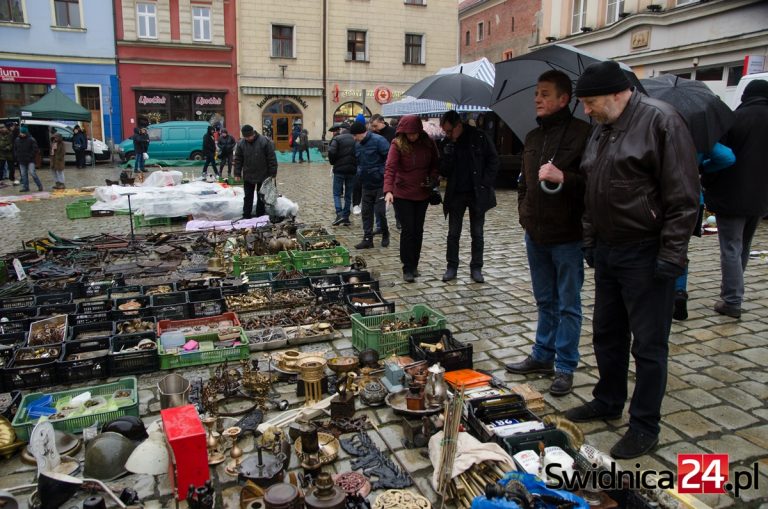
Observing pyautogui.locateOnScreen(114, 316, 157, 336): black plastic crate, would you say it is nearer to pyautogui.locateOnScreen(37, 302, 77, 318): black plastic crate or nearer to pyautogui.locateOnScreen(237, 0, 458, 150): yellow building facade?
pyautogui.locateOnScreen(37, 302, 77, 318): black plastic crate

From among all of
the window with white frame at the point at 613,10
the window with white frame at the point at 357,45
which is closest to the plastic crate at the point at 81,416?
the window with white frame at the point at 613,10

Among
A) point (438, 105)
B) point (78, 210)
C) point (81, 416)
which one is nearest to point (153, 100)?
point (78, 210)

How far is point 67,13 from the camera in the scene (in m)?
27.1

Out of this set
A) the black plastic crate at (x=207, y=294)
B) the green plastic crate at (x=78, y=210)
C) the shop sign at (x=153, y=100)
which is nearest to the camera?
the black plastic crate at (x=207, y=294)

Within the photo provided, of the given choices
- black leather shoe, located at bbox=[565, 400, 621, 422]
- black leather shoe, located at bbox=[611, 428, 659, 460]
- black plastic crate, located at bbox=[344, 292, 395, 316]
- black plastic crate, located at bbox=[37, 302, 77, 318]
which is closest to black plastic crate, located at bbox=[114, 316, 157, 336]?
black plastic crate, located at bbox=[37, 302, 77, 318]

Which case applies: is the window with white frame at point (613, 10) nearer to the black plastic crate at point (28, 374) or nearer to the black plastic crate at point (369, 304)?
the black plastic crate at point (369, 304)

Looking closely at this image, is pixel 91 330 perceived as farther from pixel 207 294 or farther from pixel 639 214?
pixel 639 214

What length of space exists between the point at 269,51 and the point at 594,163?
29998 millimetres

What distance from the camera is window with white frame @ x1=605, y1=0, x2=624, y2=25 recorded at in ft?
62.2

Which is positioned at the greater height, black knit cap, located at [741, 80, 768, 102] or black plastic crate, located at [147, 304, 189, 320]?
black knit cap, located at [741, 80, 768, 102]

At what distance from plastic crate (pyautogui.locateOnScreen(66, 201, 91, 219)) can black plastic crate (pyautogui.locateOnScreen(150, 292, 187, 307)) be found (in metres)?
7.00

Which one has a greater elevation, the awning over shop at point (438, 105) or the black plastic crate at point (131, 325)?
the awning over shop at point (438, 105)

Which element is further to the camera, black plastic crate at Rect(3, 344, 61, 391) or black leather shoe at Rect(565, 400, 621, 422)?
black plastic crate at Rect(3, 344, 61, 391)

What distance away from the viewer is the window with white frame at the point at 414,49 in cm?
3334
